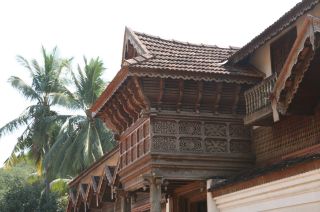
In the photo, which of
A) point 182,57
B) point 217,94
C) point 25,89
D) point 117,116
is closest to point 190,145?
point 217,94

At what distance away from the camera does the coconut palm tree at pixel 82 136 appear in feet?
97.3

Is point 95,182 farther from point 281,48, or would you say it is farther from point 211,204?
point 281,48

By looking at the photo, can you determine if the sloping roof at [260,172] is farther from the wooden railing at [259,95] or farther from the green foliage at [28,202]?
the green foliage at [28,202]

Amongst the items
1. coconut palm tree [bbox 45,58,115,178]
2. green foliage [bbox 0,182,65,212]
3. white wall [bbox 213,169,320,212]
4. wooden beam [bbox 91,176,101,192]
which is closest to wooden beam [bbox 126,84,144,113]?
white wall [bbox 213,169,320,212]

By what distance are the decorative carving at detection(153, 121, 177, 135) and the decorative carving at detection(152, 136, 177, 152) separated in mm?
132

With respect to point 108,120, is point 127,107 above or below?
below

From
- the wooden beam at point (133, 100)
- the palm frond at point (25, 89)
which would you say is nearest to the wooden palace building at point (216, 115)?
the wooden beam at point (133, 100)

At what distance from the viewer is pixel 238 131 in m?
12.8

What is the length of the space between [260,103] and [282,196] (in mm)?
2190

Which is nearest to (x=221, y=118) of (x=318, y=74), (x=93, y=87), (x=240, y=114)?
(x=240, y=114)

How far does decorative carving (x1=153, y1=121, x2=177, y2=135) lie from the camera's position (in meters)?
12.3

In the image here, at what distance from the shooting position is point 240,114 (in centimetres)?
1289

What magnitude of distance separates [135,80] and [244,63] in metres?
2.84

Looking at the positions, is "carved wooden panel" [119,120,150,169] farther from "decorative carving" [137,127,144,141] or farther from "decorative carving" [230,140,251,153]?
"decorative carving" [230,140,251,153]
